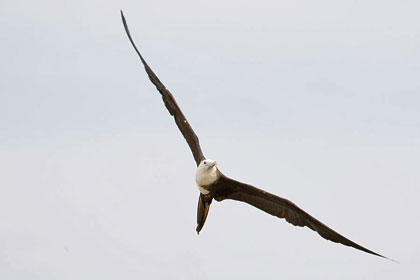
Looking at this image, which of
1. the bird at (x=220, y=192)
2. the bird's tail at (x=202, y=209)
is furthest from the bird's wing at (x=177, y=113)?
the bird's tail at (x=202, y=209)

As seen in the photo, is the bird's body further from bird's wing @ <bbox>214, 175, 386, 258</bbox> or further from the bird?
bird's wing @ <bbox>214, 175, 386, 258</bbox>

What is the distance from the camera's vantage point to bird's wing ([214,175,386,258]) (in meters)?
19.9

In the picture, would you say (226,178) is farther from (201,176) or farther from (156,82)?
(156,82)

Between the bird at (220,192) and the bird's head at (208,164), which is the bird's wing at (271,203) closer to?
the bird at (220,192)

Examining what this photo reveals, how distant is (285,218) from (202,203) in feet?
6.52

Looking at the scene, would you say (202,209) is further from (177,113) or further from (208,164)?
(177,113)

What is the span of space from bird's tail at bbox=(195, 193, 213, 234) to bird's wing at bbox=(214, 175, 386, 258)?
9.2 inches

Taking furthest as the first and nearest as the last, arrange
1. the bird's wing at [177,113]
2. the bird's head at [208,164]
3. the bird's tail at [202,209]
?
the bird's wing at [177,113], the bird's tail at [202,209], the bird's head at [208,164]

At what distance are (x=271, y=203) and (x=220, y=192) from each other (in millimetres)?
1241

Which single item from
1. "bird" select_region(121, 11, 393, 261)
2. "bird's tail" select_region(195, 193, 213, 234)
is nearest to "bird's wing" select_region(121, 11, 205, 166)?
"bird" select_region(121, 11, 393, 261)

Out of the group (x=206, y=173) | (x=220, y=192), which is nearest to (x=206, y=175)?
(x=206, y=173)

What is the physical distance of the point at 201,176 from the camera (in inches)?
774

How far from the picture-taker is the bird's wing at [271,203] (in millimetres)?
19906

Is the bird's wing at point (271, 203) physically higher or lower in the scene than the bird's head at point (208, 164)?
lower
